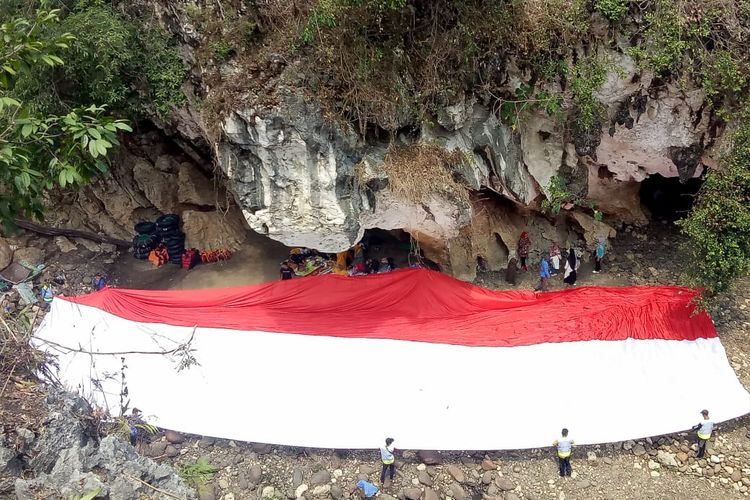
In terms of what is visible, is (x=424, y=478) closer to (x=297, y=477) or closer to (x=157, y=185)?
(x=297, y=477)

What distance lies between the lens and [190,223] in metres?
14.0

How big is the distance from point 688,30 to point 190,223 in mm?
11848

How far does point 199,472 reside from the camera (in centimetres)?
881

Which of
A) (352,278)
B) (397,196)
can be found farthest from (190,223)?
(397,196)

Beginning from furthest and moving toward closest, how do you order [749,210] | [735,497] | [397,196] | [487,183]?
[487,183] → [397,196] → [749,210] → [735,497]

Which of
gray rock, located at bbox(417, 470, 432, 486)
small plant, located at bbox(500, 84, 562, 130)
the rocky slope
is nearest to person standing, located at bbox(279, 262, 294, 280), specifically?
the rocky slope

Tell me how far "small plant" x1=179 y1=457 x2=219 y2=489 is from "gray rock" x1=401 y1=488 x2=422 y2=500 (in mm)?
3203

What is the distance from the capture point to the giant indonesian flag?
9055 millimetres

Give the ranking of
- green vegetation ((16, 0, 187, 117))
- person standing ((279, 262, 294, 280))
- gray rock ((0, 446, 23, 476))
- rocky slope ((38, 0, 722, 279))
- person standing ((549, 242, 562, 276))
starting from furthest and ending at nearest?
person standing ((279, 262, 294, 280))
person standing ((549, 242, 562, 276))
green vegetation ((16, 0, 187, 117))
rocky slope ((38, 0, 722, 279))
gray rock ((0, 446, 23, 476))

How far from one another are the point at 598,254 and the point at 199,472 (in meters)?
9.68

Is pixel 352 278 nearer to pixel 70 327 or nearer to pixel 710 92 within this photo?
pixel 70 327

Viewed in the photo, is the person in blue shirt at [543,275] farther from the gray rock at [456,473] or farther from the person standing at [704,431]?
the gray rock at [456,473]

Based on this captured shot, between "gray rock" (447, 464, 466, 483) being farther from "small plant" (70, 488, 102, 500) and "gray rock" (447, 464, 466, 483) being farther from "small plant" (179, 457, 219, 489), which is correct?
"small plant" (70, 488, 102, 500)

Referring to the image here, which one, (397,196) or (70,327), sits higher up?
(397,196)
